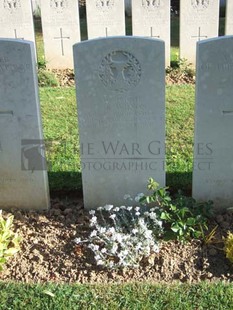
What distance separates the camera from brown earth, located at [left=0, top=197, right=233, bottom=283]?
3371 mm

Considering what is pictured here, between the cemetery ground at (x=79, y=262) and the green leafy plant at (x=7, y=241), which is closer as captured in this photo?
the cemetery ground at (x=79, y=262)

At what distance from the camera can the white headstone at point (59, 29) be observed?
8289 millimetres

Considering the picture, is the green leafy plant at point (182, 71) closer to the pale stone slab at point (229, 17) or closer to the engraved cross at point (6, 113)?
the pale stone slab at point (229, 17)

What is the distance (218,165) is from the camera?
394 centimetres

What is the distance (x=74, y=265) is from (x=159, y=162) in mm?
1149

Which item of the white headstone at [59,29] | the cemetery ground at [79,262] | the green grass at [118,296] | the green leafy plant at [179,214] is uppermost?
the white headstone at [59,29]

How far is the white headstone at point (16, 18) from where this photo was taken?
822 centimetres

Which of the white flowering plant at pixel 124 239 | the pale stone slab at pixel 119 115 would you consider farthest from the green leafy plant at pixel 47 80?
the white flowering plant at pixel 124 239

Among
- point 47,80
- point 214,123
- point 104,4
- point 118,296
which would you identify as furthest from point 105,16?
point 118,296

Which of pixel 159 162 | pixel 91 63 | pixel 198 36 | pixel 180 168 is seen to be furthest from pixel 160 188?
pixel 198 36

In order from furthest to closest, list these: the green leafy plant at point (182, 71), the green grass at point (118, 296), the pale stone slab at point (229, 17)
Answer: the pale stone slab at point (229, 17), the green leafy plant at point (182, 71), the green grass at point (118, 296)

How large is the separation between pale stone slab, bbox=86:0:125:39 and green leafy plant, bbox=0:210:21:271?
5.51 m

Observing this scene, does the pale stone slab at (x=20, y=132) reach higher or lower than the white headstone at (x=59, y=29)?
lower

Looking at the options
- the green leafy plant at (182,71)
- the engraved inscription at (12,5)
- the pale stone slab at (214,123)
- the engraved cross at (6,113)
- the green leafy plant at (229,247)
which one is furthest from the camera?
the engraved inscription at (12,5)
